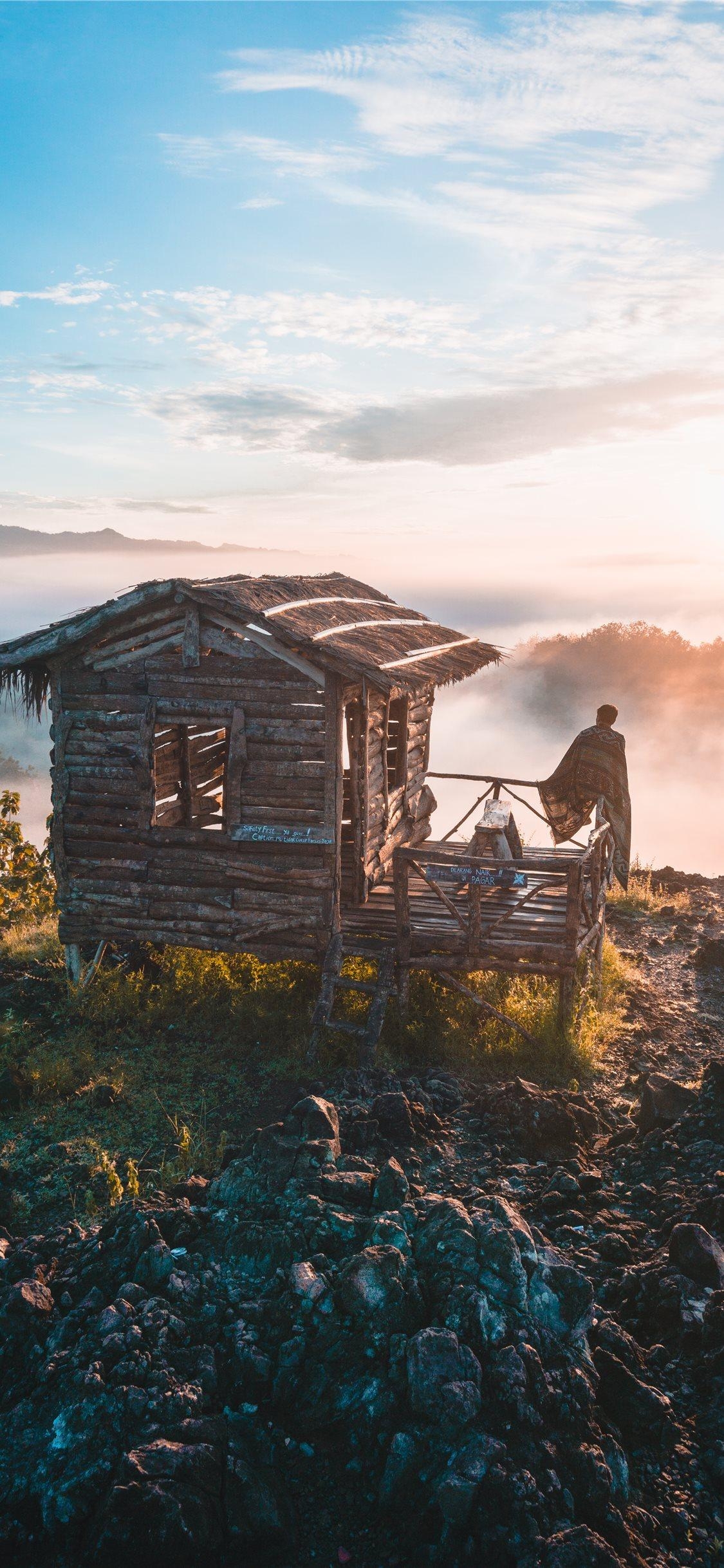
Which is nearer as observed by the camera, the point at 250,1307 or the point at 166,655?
the point at 250,1307

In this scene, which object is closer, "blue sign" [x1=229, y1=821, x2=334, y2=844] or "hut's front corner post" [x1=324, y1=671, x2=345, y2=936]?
"hut's front corner post" [x1=324, y1=671, x2=345, y2=936]

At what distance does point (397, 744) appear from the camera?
1399 centimetres

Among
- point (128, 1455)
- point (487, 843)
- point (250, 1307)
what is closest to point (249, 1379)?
point (250, 1307)

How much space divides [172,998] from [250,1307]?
641cm

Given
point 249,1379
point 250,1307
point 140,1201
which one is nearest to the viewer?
point 249,1379

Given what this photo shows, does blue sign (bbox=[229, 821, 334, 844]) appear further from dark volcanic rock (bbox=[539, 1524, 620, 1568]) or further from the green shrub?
dark volcanic rock (bbox=[539, 1524, 620, 1568])

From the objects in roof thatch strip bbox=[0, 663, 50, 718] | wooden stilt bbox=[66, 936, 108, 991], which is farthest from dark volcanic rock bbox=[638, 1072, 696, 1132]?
roof thatch strip bbox=[0, 663, 50, 718]

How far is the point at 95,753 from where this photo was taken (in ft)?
35.9

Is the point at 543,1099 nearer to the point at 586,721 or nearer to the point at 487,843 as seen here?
the point at 487,843

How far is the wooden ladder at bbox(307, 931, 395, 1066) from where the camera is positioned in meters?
9.66

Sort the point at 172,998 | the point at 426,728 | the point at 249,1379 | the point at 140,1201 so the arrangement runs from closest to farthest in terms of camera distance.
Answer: the point at 249,1379
the point at 140,1201
the point at 172,998
the point at 426,728

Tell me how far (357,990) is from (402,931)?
847 mm

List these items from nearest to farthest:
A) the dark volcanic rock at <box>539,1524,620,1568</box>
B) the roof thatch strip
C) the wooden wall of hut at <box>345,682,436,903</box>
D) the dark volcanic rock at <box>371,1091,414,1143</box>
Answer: the dark volcanic rock at <box>539,1524,620,1568</box> → the dark volcanic rock at <box>371,1091,414,1143</box> → the roof thatch strip → the wooden wall of hut at <box>345,682,436,903</box>

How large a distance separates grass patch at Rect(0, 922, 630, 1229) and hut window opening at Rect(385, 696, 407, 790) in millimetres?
3320
